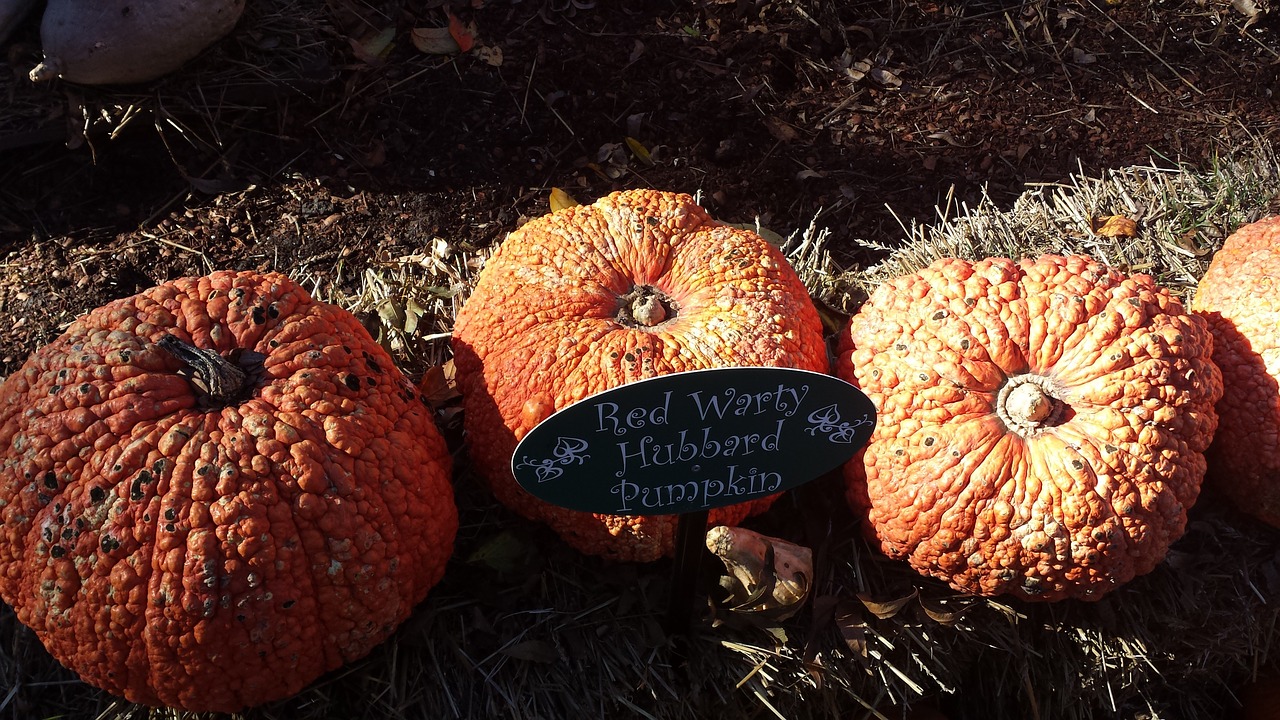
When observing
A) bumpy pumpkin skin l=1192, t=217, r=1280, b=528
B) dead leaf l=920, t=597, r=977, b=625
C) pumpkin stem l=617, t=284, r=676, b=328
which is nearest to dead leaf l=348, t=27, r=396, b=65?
pumpkin stem l=617, t=284, r=676, b=328

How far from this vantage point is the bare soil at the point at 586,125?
3773 millimetres

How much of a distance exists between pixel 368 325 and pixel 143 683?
1.37 meters

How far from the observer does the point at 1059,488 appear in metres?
2.24

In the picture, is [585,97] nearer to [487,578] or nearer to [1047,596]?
[487,578]

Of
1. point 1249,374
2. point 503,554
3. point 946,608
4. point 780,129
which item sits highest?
point 1249,374

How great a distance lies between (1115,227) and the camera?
139 inches

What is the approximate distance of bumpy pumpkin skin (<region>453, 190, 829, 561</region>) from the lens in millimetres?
2332

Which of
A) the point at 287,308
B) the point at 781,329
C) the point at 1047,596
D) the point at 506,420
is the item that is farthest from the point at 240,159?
the point at 1047,596

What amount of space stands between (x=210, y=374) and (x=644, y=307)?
1.08 metres

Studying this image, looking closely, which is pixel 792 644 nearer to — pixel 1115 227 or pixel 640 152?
pixel 1115 227

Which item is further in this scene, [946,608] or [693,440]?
[946,608]

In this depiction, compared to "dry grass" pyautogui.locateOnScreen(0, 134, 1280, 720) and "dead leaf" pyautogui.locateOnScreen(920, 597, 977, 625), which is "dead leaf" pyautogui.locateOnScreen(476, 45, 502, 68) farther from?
"dead leaf" pyautogui.locateOnScreen(920, 597, 977, 625)

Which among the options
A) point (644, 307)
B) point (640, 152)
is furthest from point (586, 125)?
point (644, 307)

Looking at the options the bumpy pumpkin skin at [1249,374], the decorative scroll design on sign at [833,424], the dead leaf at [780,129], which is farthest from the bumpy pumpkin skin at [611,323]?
the dead leaf at [780,129]
